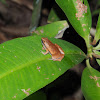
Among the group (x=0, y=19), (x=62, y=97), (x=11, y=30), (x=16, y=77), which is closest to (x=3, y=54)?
(x=16, y=77)

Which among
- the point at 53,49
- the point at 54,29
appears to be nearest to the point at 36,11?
the point at 54,29

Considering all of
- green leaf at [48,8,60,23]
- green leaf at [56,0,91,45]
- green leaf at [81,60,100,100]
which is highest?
green leaf at [56,0,91,45]

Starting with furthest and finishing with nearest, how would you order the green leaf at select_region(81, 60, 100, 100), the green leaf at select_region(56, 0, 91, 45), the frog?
the green leaf at select_region(56, 0, 91, 45) → the frog → the green leaf at select_region(81, 60, 100, 100)

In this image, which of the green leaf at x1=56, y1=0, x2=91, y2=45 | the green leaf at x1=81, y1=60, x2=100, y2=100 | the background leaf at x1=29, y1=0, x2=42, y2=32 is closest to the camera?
the green leaf at x1=81, y1=60, x2=100, y2=100

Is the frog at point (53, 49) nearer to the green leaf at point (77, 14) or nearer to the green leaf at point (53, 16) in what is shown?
the green leaf at point (77, 14)

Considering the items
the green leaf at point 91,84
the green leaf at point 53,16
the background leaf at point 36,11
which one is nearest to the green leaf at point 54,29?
the background leaf at point 36,11

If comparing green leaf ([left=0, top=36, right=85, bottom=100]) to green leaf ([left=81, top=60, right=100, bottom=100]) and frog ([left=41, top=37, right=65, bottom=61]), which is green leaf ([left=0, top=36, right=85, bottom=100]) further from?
green leaf ([left=81, top=60, right=100, bottom=100])

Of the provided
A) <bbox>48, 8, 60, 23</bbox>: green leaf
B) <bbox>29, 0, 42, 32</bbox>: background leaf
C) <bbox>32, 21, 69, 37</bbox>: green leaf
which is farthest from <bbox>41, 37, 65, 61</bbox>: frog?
<bbox>48, 8, 60, 23</bbox>: green leaf

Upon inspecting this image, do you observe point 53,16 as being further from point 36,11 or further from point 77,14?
point 77,14
